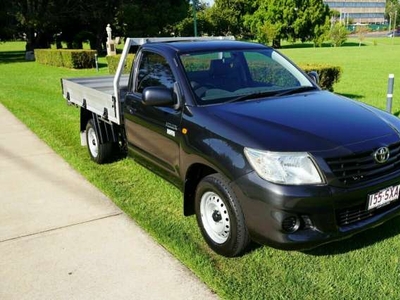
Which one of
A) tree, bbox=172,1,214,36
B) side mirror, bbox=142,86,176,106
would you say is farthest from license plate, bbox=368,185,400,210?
tree, bbox=172,1,214,36

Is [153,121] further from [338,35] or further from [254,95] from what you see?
[338,35]

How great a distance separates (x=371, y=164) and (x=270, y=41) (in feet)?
209

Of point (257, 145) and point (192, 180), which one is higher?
point (257, 145)

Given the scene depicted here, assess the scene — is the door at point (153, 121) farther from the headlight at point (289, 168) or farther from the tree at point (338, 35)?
the tree at point (338, 35)

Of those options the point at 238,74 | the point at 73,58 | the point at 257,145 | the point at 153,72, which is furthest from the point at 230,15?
the point at 257,145

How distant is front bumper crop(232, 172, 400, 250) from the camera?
300cm

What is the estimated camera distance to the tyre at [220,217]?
334 centimetres

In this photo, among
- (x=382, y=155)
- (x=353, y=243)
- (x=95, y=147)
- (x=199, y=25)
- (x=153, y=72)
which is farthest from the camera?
(x=199, y=25)

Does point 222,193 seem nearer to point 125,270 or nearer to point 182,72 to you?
point 125,270

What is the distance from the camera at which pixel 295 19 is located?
64.3 m

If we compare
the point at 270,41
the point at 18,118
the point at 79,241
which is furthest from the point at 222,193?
the point at 270,41

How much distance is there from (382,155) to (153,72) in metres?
2.52

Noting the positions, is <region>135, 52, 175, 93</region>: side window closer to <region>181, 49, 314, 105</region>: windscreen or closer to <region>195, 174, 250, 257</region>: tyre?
<region>181, 49, 314, 105</region>: windscreen

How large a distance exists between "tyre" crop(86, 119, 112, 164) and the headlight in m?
3.64
